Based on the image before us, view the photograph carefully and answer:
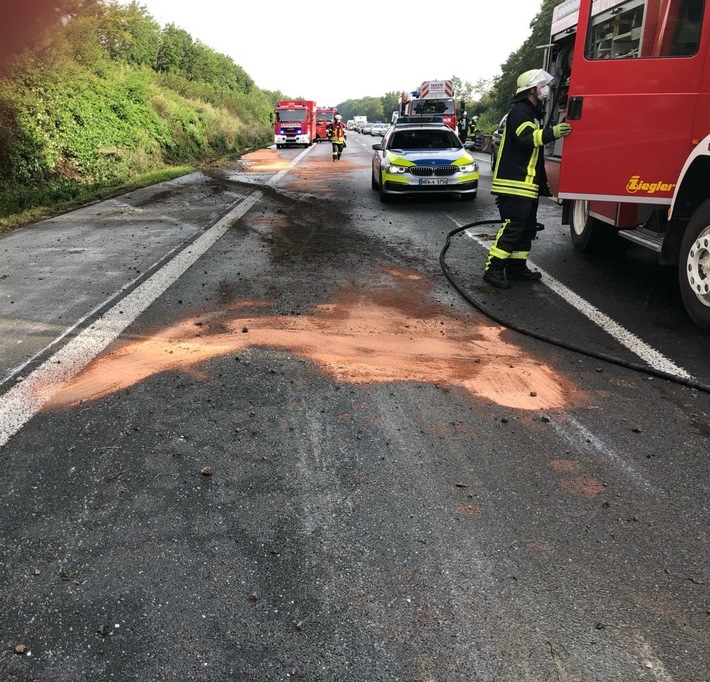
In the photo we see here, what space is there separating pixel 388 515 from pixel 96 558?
4.00 ft

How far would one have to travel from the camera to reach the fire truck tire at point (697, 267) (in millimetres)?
4801

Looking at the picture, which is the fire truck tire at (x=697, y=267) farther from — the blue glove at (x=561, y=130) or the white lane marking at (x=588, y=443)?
the white lane marking at (x=588, y=443)

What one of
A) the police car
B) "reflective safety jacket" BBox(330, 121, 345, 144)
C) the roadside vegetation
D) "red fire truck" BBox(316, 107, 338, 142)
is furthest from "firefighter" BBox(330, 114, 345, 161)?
"red fire truck" BBox(316, 107, 338, 142)

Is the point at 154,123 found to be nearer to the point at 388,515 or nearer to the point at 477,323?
the point at 477,323

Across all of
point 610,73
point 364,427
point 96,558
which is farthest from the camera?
point 610,73

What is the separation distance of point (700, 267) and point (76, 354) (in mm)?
4951

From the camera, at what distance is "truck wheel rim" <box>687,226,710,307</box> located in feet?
15.7

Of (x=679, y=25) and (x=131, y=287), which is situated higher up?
(x=679, y=25)

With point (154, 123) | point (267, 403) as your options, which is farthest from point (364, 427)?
point (154, 123)

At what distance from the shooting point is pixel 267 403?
3.78m

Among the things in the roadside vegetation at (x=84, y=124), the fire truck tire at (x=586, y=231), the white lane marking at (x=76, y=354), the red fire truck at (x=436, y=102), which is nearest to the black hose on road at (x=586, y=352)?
the fire truck tire at (x=586, y=231)

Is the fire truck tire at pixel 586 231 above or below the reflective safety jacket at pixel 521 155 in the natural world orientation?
below

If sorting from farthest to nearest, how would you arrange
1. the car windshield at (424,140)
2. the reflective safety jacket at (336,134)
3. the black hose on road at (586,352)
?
the reflective safety jacket at (336,134) → the car windshield at (424,140) → the black hose on road at (586,352)

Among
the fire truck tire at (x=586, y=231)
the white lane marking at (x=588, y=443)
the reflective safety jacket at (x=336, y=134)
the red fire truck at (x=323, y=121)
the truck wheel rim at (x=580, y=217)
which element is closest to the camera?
the white lane marking at (x=588, y=443)
